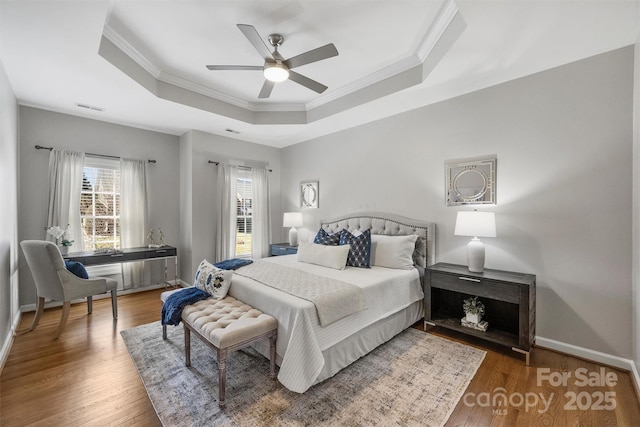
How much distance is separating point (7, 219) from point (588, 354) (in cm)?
577

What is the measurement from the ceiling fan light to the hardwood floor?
9.09 feet

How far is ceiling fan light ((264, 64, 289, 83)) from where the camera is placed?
7.85 feet

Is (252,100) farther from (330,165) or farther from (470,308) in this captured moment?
(470,308)

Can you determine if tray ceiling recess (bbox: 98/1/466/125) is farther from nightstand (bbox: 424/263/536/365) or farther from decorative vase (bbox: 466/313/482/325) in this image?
decorative vase (bbox: 466/313/482/325)

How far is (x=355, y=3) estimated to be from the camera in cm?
216

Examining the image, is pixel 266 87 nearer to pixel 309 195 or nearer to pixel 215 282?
pixel 215 282

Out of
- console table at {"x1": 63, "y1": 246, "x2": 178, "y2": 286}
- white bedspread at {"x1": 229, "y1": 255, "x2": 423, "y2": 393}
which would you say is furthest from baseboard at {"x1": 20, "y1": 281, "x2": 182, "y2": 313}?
white bedspread at {"x1": 229, "y1": 255, "x2": 423, "y2": 393}

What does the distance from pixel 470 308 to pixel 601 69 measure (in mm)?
2486

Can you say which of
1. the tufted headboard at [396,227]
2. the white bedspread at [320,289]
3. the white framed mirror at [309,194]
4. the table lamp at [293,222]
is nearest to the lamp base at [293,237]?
the table lamp at [293,222]

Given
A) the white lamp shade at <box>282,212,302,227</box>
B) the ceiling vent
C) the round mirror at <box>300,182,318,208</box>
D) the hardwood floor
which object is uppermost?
the ceiling vent

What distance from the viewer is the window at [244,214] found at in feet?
16.9

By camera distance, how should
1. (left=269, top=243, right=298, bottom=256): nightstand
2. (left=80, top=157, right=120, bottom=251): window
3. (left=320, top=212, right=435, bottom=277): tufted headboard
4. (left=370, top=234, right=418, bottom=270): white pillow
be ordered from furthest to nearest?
(left=269, top=243, right=298, bottom=256): nightstand < (left=80, top=157, right=120, bottom=251): window < (left=320, top=212, right=435, bottom=277): tufted headboard < (left=370, top=234, right=418, bottom=270): white pillow

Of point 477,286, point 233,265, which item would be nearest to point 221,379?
point 233,265

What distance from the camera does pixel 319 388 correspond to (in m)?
2.06
